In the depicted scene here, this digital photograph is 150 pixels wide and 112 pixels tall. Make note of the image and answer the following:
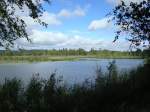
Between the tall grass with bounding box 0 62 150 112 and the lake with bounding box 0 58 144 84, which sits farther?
the lake with bounding box 0 58 144 84

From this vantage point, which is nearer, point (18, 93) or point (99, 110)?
point (99, 110)

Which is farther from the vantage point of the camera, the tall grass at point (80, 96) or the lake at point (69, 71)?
the lake at point (69, 71)

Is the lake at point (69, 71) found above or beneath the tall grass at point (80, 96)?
beneath

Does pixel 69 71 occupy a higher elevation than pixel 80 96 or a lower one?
lower

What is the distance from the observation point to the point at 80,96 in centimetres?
982

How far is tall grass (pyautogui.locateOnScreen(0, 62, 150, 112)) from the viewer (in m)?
8.73

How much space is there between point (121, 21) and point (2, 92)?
4.72 metres

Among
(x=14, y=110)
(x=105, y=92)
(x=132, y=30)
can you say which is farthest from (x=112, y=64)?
(x=14, y=110)

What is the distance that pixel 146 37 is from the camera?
38.9 feet

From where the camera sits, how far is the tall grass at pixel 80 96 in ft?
28.7

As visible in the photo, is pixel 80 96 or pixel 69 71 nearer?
pixel 80 96

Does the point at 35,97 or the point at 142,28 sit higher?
the point at 142,28

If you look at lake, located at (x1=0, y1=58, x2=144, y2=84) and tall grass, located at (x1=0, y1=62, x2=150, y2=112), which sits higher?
tall grass, located at (x1=0, y1=62, x2=150, y2=112)

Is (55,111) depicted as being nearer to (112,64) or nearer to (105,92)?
(105,92)
